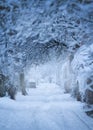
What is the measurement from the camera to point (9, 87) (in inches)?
642

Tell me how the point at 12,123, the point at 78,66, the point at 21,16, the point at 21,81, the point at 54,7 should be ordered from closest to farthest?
the point at 54,7 < the point at 21,16 < the point at 12,123 < the point at 78,66 < the point at 21,81

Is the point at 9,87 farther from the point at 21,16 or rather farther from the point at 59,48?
the point at 21,16

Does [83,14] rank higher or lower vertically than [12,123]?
higher

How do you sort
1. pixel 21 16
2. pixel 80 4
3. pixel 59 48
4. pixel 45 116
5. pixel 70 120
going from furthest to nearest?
pixel 59 48 → pixel 45 116 → pixel 70 120 → pixel 21 16 → pixel 80 4

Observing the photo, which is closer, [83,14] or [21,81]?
[83,14]

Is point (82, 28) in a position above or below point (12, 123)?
above

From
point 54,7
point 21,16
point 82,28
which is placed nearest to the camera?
point 54,7

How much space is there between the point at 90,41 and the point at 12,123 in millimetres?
4902

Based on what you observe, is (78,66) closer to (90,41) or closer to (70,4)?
(90,41)

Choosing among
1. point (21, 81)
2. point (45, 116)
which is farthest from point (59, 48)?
point (21, 81)

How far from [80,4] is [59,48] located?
7.72m

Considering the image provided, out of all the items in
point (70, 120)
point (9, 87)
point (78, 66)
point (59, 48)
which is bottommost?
point (70, 120)

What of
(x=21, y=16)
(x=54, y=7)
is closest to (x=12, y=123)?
(x=21, y=16)

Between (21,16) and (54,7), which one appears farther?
(21,16)
